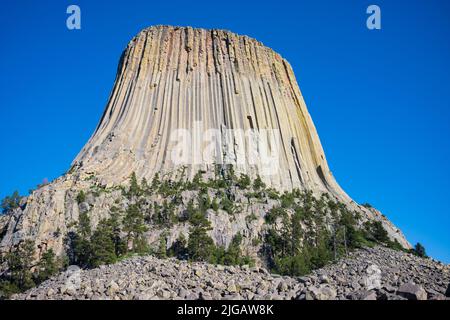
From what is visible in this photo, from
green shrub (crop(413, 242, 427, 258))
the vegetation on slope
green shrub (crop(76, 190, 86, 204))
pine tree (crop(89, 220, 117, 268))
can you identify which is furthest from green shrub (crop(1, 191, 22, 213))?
green shrub (crop(413, 242, 427, 258))

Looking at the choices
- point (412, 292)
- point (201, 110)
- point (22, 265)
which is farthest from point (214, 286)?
point (201, 110)

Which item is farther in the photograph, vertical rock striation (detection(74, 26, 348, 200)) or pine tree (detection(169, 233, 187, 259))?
vertical rock striation (detection(74, 26, 348, 200))

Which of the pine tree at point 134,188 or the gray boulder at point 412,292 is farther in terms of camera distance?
the pine tree at point 134,188

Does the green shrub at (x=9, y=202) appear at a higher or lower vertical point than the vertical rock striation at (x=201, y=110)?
lower

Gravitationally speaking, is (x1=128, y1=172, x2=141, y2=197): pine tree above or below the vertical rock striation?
below

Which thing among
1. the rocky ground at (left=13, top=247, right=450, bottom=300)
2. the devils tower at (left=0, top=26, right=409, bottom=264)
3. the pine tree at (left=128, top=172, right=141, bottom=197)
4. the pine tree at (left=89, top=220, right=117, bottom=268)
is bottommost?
the rocky ground at (left=13, top=247, right=450, bottom=300)

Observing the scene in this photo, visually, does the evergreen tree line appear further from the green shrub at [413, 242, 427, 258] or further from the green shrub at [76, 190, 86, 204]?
the green shrub at [413, 242, 427, 258]

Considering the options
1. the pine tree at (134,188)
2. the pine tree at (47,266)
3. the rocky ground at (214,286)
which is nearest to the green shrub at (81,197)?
the pine tree at (134,188)

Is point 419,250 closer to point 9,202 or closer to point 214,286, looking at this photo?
point 214,286

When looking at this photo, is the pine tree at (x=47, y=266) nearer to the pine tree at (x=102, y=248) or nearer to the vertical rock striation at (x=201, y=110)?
the pine tree at (x=102, y=248)
